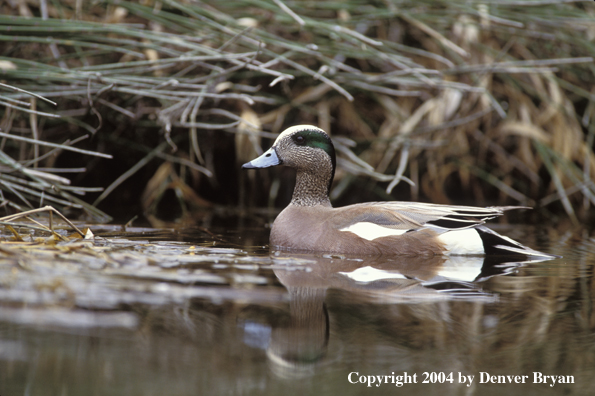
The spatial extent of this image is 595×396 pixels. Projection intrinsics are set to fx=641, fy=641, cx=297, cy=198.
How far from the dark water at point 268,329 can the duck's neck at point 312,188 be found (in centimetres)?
136

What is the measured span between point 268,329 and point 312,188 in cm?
236

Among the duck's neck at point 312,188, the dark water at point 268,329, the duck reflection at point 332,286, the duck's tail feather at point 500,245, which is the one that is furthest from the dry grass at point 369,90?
the dark water at point 268,329

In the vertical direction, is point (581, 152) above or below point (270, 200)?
above

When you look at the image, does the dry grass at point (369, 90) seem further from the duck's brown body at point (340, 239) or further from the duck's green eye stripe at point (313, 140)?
the duck's brown body at point (340, 239)

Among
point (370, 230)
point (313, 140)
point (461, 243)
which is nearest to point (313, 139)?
point (313, 140)

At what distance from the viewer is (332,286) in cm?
267

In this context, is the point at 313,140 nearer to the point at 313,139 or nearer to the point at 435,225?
the point at 313,139

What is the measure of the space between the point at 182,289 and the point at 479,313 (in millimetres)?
1077

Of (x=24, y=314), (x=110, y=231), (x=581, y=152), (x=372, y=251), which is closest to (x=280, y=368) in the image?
(x=24, y=314)

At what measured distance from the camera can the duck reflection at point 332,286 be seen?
1904 mm

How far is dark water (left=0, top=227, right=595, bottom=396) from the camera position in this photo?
1.71 meters

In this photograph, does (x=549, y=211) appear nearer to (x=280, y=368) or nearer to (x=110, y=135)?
(x=110, y=135)

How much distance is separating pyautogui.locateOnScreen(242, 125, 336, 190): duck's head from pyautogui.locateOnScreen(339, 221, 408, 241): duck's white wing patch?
2.25ft

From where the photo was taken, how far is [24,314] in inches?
76.2
